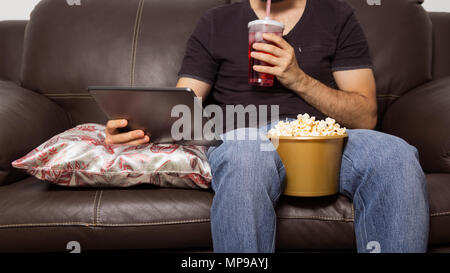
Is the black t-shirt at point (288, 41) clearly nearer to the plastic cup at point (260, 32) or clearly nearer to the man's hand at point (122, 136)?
the plastic cup at point (260, 32)

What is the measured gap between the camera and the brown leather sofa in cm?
87

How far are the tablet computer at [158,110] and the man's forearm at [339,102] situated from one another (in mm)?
319

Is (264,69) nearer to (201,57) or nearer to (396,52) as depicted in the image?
(201,57)

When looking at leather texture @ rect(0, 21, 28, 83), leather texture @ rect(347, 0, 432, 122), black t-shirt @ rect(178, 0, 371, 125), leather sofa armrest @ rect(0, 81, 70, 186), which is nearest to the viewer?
leather sofa armrest @ rect(0, 81, 70, 186)

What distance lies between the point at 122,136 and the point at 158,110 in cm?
17

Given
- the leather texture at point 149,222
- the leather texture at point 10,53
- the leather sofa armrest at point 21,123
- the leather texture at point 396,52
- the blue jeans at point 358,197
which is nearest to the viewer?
the blue jeans at point 358,197

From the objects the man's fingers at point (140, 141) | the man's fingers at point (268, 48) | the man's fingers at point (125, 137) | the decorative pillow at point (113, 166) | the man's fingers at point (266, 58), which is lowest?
the decorative pillow at point (113, 166)

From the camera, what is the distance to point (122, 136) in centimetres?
95

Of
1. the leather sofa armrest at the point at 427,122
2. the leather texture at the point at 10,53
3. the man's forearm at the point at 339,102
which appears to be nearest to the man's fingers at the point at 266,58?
the man's forearm at the point at 339,102

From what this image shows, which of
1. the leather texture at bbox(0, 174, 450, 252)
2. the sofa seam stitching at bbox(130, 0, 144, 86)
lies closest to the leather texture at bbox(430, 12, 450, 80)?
the leather texture at bbox(0, 174, 450, 252)

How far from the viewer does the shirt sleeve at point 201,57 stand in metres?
1.21

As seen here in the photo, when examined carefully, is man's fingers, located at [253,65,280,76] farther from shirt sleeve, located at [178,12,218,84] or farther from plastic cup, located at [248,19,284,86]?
shirt sleeve, located at [178,12,218,84]

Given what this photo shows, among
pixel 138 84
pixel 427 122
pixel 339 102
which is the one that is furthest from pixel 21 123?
pixel 427 122

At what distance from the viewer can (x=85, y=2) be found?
4.86ft
